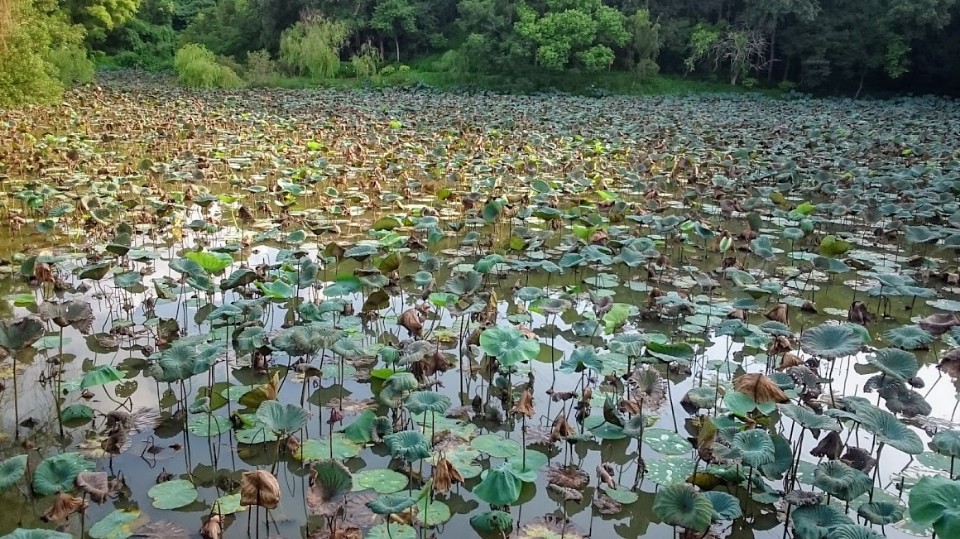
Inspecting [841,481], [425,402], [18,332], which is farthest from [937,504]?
[18,332]

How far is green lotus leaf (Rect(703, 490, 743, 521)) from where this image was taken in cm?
228

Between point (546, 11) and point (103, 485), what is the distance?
22.4 m

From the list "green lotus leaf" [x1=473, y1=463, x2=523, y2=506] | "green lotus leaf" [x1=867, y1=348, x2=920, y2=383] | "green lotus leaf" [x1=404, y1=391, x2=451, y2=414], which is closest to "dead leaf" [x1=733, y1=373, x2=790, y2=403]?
"green lotus leaf" [x1=867, y1=348, x2=920, y2=383]

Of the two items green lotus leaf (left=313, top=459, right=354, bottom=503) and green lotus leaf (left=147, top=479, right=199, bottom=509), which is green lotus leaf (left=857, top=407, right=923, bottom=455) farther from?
green lotus leaf (left=147, top=479, right=199, bottom=509)

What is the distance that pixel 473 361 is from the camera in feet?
12.3

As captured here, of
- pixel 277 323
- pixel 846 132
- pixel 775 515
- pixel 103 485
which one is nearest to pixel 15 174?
pixel 277 323

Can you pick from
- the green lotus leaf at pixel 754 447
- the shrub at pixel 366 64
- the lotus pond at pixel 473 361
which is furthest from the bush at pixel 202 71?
the green lotus leaf at pixel 754 447

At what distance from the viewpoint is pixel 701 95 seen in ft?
70.4

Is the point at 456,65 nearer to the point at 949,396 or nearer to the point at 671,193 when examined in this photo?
the point at 671,193

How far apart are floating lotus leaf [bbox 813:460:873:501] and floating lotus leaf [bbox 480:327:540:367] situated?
110cm

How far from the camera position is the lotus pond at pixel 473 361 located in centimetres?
247

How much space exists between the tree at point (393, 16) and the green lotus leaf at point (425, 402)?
2394 cm

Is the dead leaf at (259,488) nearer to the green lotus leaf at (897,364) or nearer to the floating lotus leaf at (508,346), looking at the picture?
the floating lotus leaf at (508,346)

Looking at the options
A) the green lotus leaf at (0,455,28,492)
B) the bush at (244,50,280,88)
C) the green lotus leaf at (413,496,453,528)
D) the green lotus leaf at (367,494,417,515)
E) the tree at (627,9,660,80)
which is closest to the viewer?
the green lotus leaf at (367,494,417,515)
